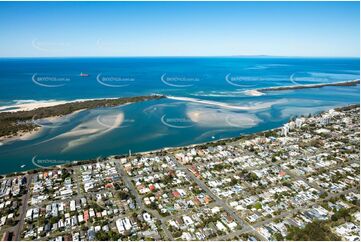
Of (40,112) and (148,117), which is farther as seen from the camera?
(148,117)

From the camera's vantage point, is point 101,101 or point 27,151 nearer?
point 27,151

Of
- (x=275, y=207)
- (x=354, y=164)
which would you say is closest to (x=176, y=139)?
(x=275, y=207)

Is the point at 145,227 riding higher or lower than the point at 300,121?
lower

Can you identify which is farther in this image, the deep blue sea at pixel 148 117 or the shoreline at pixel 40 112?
the shoreline at pixel 40 112

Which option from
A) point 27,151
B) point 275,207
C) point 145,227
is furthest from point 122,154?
point 275,207

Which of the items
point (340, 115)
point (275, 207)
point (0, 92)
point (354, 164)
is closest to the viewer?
point (275, 207)

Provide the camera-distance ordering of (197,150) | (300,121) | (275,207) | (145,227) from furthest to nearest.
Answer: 1. (300,121)
2. (197,150)
3. (275,207)
4. (145,227)

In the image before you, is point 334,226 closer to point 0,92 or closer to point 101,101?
point 101,101

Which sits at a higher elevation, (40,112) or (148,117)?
(40,112)

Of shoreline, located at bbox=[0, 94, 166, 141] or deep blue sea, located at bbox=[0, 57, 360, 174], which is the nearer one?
deep blue sea, located at bbox=[0, 57, 360, 174]
